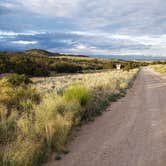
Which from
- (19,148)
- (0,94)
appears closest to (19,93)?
(0,94)

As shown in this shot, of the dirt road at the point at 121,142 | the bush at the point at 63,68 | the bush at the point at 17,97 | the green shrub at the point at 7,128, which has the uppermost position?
the bush at the point at 17,97

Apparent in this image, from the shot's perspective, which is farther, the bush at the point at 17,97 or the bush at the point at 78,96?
the bush at the point at 17,97

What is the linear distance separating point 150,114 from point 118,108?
2.10 meters

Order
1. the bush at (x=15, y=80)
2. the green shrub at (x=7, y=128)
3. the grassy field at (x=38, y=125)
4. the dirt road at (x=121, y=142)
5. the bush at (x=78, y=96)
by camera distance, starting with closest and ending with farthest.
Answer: the grassy field at (x=38, y=125) → the dirt road at (x=121, y=142) → the green shrub at (x=7, y=128) → the bush at (x=78, y=96) → the bush at (x=15, y=80)

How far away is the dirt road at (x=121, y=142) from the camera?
684 cm

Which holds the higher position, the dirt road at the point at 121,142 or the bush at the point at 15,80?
the bush at the point at 15,80

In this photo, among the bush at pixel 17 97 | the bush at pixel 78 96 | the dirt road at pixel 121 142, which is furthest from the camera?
the bush at pixel 17 97

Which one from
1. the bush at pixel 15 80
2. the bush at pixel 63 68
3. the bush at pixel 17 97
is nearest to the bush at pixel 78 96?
the bush at pixel 17 97

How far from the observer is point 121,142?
8.21 meters

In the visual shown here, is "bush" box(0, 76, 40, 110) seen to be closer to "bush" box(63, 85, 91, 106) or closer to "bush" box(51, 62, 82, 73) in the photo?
"bush" box(63, 85, 91, 106)

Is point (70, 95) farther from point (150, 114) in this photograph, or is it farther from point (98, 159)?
point (98, 159)

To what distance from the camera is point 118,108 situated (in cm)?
1405

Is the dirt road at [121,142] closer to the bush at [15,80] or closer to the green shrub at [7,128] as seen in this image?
the green shrub at [7,128]

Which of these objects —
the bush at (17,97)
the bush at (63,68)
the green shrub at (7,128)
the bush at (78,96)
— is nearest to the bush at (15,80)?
the bush at (17,97)
